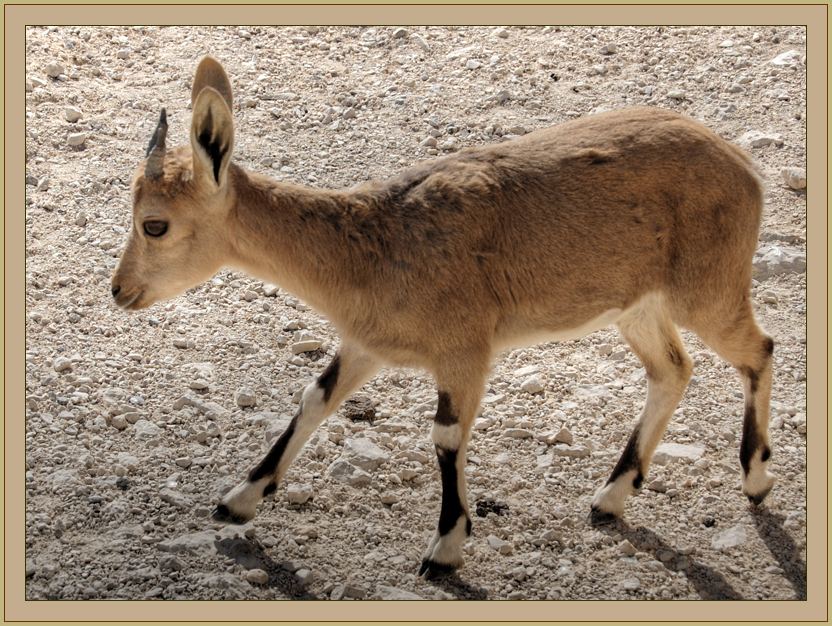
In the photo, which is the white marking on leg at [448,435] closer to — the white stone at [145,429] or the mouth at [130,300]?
the mouth at [130,300]

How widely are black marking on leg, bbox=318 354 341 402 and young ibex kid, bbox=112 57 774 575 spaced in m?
0.01

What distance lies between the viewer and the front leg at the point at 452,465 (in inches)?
303

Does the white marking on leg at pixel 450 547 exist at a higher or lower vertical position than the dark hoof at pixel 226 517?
higher

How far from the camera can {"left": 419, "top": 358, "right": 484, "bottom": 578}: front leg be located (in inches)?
303

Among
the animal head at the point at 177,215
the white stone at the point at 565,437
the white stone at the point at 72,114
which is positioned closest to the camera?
the animal head at the point at 177,215

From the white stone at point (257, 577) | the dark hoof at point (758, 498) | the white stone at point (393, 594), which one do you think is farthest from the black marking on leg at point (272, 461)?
the dark hoof at point (758, 498)

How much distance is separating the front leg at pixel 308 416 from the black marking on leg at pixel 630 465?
6.03 feet

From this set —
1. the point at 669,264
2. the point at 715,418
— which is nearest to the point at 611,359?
the point at 715,418

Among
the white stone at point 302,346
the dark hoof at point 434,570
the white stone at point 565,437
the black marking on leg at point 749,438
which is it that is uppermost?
the black marking on leg at point 749,438

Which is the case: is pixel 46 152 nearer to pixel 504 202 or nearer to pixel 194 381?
pixel 194 381

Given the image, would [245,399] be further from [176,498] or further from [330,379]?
[330,379]

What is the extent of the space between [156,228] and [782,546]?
4616 mm

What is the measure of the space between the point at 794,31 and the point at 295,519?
28.0 feet

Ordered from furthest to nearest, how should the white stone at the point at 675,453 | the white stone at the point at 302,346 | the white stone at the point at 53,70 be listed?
the white stone at the point at 53,70 → the white stone at the point at 302,346 → the white stone at the point at 675,453
